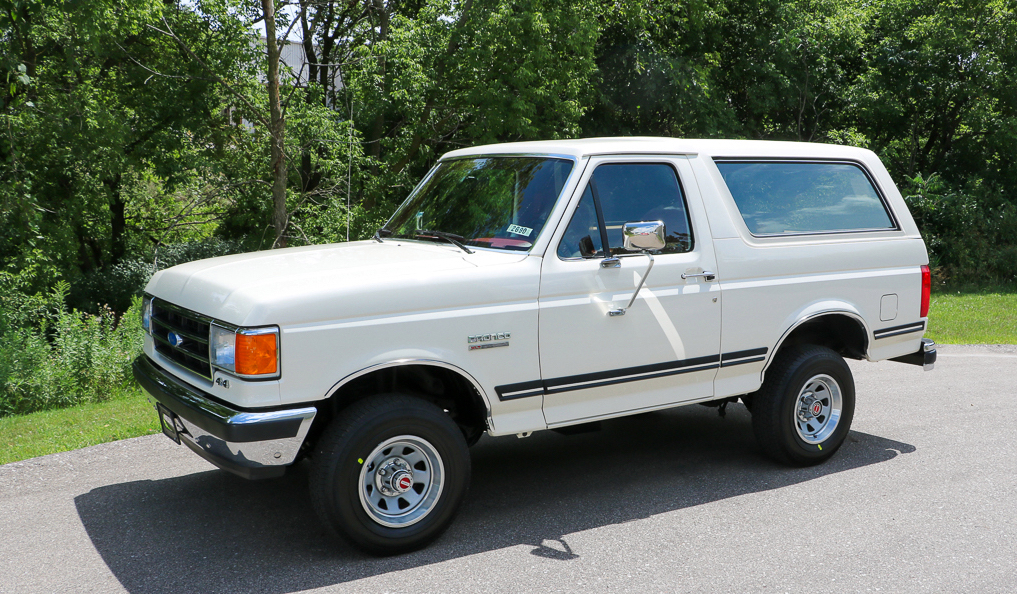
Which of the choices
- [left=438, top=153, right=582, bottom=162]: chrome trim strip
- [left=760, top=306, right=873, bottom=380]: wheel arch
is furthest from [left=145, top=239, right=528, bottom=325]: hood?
[left=760, top=306, right=873, bottom=380]: wheel arch

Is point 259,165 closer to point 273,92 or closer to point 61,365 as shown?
point 273,92

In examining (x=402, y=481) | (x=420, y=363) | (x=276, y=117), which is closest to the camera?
(x=420, y=363)

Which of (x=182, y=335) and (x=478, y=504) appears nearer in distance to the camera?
(x=182, y=335)

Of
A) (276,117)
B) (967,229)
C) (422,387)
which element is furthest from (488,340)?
(967,229)

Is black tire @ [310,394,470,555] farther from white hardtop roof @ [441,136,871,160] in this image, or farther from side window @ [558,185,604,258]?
white hardtop roof @ [441,136,871,160]

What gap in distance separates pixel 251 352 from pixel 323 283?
1.65 feet

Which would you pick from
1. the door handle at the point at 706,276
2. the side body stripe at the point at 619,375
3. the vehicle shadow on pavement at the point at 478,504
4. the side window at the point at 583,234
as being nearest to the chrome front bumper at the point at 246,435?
the vehicle shadow on pavement at the point at 478,504

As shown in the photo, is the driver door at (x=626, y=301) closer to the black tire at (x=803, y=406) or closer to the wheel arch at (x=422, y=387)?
the wheel arch at (x=422, y=387)

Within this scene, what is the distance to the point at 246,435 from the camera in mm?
3938

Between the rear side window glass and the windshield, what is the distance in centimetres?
135

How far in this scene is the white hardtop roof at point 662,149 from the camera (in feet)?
16.8

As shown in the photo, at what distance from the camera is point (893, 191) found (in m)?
6.41

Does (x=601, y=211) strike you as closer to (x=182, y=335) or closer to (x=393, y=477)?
(x=393, y=477)

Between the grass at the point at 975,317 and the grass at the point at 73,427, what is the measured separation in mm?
10142
